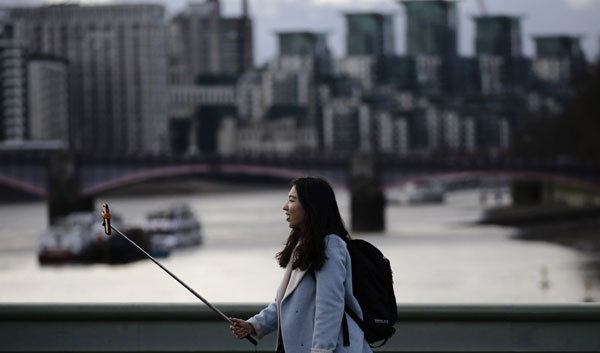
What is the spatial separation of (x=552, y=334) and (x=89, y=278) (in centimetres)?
2543

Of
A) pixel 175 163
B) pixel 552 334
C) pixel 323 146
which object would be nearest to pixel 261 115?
pixel 323 146

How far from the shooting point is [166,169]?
1719 inches

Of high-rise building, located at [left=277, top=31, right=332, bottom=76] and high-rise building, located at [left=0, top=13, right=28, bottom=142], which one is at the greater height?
high-rise building, located at [left=277, top=31, right=332, bottom=76]

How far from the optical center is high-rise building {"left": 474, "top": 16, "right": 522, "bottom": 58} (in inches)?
5256

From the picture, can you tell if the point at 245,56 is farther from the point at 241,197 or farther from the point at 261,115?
the point at 241,197

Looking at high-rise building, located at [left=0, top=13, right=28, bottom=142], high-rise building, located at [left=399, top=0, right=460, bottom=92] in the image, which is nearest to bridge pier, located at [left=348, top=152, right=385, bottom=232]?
high-rise building, located at [left=0, top=13, right=28, bottom=142]

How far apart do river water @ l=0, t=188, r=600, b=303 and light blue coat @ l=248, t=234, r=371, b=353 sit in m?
13.2

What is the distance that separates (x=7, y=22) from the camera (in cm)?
9156

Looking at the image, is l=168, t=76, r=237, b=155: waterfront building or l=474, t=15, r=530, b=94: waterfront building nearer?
l=168, t=76, r=237, b=155: waterfront building

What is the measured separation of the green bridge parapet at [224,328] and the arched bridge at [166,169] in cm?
3858

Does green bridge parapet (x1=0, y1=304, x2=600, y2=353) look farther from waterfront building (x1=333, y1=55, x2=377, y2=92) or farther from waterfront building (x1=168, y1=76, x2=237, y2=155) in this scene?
waterfront building (x1=333, y1=55, x2=377, y2=92)

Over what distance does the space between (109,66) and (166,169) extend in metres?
61.5

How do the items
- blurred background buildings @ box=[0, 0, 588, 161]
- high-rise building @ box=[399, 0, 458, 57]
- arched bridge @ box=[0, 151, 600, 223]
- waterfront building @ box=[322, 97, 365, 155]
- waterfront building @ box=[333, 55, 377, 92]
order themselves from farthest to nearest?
high-rise building @ box=[399, 0, 458, 57]
waterfront building @ box=[333, 55, 377, 92]
waterfront building @ box=[322, 97, 365, 155]
blurred background buildings @ box=[0, 0, 588, 161]
arched bridge @ box=[0, 151, 600, 223]

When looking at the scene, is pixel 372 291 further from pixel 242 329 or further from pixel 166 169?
pixel 166 169
